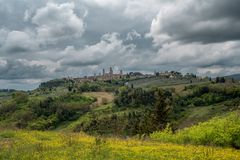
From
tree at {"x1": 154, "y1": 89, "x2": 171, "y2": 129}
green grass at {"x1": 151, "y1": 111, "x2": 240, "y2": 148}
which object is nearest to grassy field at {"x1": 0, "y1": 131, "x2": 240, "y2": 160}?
green grass at {"x1": 151, "y1": 111, "x2": 240, "y2": 148}

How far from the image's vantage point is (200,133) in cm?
4181

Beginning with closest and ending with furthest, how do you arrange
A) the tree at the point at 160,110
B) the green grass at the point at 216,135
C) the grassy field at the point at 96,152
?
the grassy field at the point at 96,152, the green grass at the point at 216,135, the tree at the point at 160,110

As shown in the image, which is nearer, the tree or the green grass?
the green grass

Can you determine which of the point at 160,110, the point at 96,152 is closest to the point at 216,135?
the point at 96,152

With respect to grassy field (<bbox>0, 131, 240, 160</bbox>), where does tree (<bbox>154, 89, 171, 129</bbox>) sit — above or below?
below

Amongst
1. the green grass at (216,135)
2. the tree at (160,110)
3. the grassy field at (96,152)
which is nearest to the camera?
the grassy field at (96,152)

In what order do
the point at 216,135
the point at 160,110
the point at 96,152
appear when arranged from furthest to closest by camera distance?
A: the point at 160,110, the point at 216,135, the point at 96,152

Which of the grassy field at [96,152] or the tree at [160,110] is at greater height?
the grassy field at [96,152]

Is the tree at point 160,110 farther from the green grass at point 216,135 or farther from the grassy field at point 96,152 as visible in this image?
the grassy field at point 96,152

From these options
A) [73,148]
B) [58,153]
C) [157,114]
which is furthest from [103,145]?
[157,114]

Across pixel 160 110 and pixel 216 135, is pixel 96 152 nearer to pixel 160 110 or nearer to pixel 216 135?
pixel 216 135

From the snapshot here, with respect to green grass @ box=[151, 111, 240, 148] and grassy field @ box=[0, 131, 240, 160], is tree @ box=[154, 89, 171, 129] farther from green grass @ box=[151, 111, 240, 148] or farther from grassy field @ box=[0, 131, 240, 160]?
grassy field @ box=[0, 131, 240, 160]

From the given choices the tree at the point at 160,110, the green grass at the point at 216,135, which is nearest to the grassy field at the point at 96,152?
the green grass at the point at 216,135

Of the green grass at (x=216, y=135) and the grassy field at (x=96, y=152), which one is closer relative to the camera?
the grassy field at (x=96, y=152)
